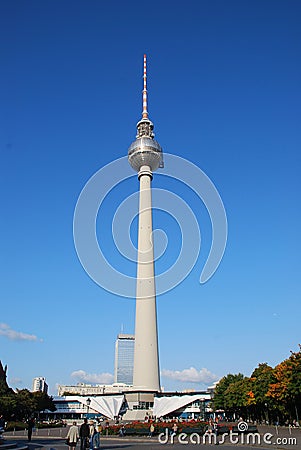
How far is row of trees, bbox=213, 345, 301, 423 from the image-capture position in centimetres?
5125

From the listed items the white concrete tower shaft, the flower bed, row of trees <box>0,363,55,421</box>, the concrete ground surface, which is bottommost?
the concrete ground surface

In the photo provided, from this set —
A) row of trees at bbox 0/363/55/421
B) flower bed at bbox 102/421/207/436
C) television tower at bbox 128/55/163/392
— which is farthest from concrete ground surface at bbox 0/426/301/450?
television tower at bbox 128/55/163/392

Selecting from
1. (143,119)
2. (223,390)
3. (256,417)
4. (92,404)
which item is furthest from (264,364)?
(143,119)

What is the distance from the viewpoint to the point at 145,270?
291 ft

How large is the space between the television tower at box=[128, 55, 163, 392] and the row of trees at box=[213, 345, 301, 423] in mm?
14532

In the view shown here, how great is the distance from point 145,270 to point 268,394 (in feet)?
121

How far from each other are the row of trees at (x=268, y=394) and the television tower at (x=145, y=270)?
1453cm

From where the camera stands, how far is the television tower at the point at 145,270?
82875 millimetres

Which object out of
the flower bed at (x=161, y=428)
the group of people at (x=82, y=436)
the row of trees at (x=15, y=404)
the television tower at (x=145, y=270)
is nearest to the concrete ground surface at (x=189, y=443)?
the flower bed at (x=161, y=428)

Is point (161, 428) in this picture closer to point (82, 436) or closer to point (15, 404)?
point (82, 436)

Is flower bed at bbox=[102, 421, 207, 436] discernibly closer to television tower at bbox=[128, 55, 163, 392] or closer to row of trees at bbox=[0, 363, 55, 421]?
row of trees at bbox=[0, 363, 55, 421]

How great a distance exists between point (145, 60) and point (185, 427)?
82895 millimetres

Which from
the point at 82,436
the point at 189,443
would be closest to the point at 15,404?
the point at 189,443

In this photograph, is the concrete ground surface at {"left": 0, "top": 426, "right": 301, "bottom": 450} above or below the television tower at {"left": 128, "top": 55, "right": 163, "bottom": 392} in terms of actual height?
below
